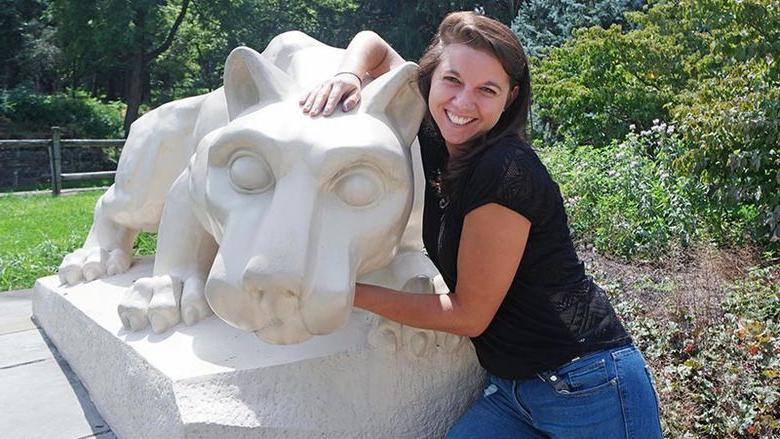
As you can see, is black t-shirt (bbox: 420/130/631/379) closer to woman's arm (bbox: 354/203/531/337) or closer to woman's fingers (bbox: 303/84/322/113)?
woman's arm (bbox: 354/203/531/337)

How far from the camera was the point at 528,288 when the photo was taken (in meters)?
1.87

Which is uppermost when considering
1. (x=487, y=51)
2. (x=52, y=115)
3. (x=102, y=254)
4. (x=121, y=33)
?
(x=487, y=51)

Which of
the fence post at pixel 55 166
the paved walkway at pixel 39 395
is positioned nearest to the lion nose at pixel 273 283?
the paved walkway at pixel 39 395

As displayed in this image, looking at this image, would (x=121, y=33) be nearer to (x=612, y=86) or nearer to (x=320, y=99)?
(x=612, y=86)

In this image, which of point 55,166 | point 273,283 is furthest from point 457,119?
point 55,166

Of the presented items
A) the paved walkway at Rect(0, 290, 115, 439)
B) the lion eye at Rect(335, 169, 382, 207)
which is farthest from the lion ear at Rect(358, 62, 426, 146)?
the paved walkway at Rect(0, 290, 115, 439)

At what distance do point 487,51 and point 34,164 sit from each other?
19.4 m

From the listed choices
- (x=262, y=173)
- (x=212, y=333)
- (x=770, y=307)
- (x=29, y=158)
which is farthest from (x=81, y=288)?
(x=29, y=158)

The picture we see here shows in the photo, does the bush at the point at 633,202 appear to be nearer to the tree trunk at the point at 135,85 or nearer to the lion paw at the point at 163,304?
the lion paw at the point at 163,304

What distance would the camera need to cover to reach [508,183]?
172 centimetres

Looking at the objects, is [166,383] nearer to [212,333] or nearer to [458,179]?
[212,333]

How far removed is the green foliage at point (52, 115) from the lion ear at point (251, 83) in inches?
791

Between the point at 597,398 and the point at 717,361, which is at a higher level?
the point at 597,398

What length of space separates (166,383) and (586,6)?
16.5 meters
